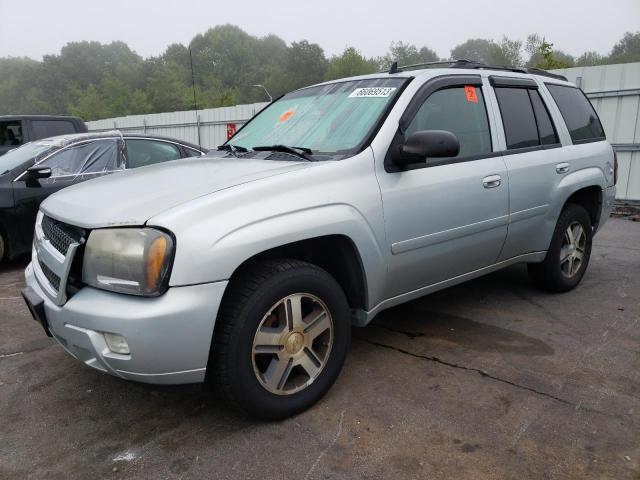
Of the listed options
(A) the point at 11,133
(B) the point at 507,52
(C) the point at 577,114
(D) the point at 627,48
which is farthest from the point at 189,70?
(C) the point at 577,114

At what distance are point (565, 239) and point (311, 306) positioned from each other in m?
2.67

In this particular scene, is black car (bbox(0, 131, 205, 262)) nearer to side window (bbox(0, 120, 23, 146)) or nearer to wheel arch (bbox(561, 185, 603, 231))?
side window (bbox(0, 120, 23, 146))

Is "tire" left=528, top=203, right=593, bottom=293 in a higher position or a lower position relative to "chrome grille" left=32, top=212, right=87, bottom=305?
lower

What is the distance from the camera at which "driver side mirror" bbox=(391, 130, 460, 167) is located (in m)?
2.69

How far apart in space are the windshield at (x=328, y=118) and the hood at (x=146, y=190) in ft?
1.05

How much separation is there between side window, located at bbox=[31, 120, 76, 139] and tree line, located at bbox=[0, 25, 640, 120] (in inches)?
2018

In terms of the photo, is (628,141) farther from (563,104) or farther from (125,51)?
(125,51)

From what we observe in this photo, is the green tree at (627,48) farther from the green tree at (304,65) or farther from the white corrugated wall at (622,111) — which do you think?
the white corrugated wall at (622,111)

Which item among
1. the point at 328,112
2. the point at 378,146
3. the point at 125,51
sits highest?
the point at 125,51

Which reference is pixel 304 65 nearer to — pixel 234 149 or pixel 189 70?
pixel 189 70

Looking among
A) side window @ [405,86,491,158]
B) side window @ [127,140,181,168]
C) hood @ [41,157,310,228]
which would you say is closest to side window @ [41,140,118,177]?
side window @ [127,140,181,168]

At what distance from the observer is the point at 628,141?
8.95 meters

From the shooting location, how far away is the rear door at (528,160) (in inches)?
140

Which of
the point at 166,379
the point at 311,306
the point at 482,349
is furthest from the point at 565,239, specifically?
the point at 166,379
